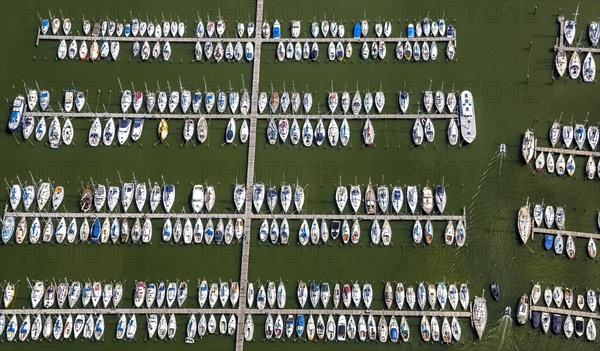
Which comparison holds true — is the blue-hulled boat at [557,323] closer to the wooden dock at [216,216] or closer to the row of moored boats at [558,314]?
the row of moored boats at [558,314]

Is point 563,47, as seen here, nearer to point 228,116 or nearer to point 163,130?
point 228,116

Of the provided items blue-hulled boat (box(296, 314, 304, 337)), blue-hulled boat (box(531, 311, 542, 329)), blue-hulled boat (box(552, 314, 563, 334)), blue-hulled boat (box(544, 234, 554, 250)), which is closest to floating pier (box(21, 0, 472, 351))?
blue-hulled boat (box(296, 314, 304, 337))

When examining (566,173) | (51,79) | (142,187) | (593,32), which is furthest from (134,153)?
(593,32)

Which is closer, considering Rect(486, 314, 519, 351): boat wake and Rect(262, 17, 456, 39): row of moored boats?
Rect(486, 314, 519, 351): boat wake

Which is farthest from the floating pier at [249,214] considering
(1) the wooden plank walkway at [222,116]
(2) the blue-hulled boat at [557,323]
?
(2) the blue-hulled boat at [557,323]

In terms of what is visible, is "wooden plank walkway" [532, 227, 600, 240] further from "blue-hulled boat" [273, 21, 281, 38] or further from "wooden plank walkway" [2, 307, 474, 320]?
"blue-hulled boat" [273, 21, 281, 38]

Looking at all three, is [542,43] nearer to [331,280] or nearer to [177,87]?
[331,280]
